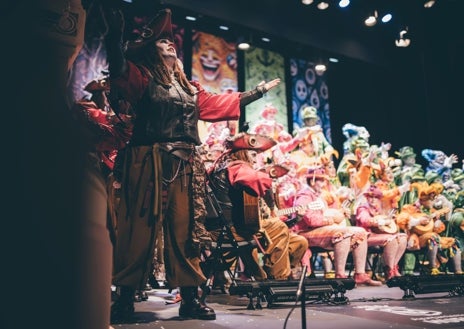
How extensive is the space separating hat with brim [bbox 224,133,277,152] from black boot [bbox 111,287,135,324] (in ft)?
7.23

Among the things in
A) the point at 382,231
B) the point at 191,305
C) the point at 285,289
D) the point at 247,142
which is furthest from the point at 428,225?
the point at 191,305

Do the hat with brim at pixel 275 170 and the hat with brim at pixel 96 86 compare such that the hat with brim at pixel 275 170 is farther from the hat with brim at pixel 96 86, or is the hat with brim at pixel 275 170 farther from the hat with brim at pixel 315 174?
the hat with brim at pixel 96 86

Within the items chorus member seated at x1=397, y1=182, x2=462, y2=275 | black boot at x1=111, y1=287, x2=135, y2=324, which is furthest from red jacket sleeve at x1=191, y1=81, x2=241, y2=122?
chorus member seated at x1=397, y1=182, x2=462, y2=275

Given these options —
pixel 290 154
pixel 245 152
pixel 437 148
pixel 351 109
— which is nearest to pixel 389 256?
pixel 290 154

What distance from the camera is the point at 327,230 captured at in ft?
19.3

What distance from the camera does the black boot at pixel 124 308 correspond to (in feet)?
9.70

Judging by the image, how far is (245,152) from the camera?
488 centimetres

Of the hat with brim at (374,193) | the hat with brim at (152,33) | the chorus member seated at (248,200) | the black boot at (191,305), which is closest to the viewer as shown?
the black boot at (191,305)

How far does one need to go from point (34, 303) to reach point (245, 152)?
3.79 meters

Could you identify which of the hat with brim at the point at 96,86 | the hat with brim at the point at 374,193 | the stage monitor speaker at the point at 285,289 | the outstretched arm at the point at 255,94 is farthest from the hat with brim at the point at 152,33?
the hat with brim at the point at 374,193

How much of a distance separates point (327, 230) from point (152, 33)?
3649mm

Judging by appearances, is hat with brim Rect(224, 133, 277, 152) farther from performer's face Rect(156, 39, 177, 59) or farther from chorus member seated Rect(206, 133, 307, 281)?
performer's face Rect(156, 39, 177, 59)

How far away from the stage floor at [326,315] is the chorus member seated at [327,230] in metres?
1.39

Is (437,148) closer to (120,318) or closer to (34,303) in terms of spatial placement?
(120,318)
